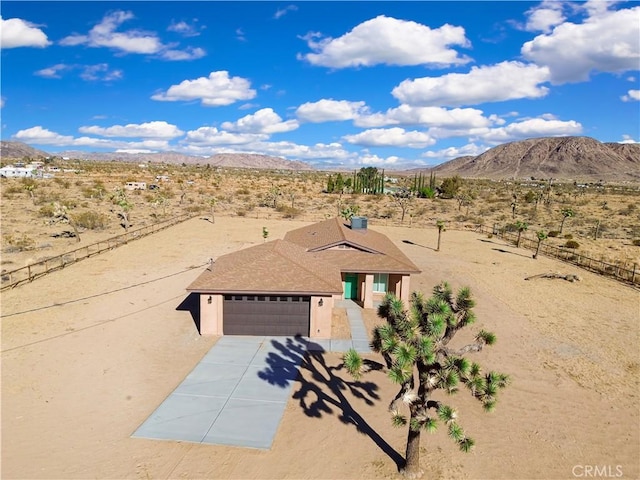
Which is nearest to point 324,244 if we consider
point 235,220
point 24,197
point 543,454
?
point 543,454

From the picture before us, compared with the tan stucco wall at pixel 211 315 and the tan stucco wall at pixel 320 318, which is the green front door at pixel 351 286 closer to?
the tan stucco wall at pixel 320 318

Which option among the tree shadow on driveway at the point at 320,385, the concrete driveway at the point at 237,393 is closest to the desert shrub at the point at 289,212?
the concrete driveway at the point at 237,393

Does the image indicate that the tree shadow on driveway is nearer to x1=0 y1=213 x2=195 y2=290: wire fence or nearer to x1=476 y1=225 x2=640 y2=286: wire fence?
x1=0 y1=213 x2=195 y2=290: wire fence

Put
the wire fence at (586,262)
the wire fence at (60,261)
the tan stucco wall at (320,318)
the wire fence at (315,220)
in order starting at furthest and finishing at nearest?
the wire fence at (586,262), the wire fence at (315,220), the wire fence at (60,261), the tan stucco wall at (320,318)

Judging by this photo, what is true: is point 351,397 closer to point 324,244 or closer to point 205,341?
point 205,341

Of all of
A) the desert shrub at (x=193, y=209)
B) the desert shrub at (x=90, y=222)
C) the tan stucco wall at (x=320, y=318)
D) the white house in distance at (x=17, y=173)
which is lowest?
the tan stucco wall at (x=320, y=318)

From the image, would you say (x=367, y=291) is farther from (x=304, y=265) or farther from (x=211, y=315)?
(x=211, y=315)
